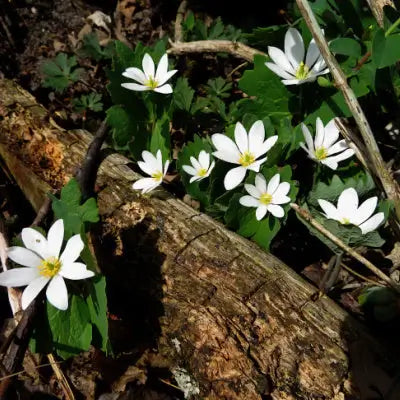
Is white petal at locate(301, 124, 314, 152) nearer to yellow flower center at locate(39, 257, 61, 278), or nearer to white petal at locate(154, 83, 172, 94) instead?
white petal at locate(154, 83, 172, 94)

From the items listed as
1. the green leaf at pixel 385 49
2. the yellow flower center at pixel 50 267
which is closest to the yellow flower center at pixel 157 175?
the yellow flower center at pixel 50 267

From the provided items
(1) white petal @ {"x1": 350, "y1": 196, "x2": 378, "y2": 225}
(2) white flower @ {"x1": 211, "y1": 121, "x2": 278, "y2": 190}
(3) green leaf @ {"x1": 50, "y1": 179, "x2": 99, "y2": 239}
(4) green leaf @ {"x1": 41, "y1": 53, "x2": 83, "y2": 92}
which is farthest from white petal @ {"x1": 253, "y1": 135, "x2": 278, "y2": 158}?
(4) green leaf @ {"x1": 41, "y1": 53, "x2": 83, "y2": 92}

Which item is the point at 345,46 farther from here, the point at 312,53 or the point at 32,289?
the point at 32,289

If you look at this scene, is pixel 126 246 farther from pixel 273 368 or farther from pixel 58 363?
pixel 273 368

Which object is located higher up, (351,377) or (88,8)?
(88,8)

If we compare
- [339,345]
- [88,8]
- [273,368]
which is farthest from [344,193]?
[88,8]

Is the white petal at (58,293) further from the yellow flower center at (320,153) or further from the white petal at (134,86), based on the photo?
the yellow flower center at (320,153)
